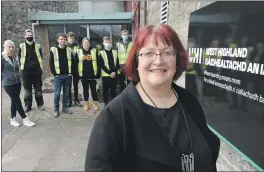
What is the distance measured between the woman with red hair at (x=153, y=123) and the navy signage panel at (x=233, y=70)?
61 centimetres

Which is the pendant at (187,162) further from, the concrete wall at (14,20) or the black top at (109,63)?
the concrete wall at (14,20)

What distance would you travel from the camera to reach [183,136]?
135 centimetres

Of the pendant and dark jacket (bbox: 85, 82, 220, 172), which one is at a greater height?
dark jacket (bbox: 85, 82, 220, 172)

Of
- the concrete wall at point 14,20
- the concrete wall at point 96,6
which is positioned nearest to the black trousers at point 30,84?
the concrete wall at point 14,20

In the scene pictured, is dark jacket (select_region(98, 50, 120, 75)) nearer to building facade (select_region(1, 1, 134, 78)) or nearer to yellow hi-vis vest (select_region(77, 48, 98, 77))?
yellow hi-vis vest (select_region(77, 48, 98, 77))

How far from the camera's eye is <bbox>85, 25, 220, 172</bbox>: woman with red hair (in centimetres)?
119

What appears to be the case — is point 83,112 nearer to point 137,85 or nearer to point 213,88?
point 213,88

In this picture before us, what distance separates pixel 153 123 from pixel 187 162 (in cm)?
30

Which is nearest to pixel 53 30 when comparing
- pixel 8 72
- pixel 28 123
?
pixel 8 72

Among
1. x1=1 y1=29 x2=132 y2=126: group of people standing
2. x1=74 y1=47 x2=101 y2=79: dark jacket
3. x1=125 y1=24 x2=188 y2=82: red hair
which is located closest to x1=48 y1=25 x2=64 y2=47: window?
x1=1 y1=29 x2=132 y2=126: group of people standing

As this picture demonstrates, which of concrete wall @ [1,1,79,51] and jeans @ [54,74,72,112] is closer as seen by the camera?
jeans @ [54,74,72,112]

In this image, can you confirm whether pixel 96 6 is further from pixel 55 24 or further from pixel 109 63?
pixel 109 63

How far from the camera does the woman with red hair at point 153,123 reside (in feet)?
3.91

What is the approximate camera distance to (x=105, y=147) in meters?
1.16
